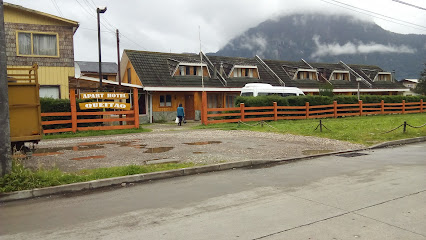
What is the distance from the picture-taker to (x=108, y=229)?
4578 mm

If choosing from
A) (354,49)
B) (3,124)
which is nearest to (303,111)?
(3,124)

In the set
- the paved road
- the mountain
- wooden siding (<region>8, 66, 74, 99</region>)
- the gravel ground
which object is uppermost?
the mountain

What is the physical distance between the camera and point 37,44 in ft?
67.8

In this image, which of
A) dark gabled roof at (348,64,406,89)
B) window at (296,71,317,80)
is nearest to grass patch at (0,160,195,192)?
window at (296,71,317,80)

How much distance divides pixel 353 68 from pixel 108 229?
47393 mm

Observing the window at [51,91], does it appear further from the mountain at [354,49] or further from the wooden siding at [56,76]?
the mountain at [354,49]

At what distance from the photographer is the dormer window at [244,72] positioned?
34175 millimetres

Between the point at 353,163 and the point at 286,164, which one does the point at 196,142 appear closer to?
the point at 286,164

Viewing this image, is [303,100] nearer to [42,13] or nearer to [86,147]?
[86,147]

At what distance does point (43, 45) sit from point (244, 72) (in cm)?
1960

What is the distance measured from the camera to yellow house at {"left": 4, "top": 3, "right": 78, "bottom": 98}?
20.0 m

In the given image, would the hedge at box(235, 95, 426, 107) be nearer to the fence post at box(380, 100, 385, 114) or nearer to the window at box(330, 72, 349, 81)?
the fence post at box(380, 100, 385, 114)

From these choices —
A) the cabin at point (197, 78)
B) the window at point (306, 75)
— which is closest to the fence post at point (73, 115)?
the cabin at point (197, 78)

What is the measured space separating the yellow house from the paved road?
16568 mm
